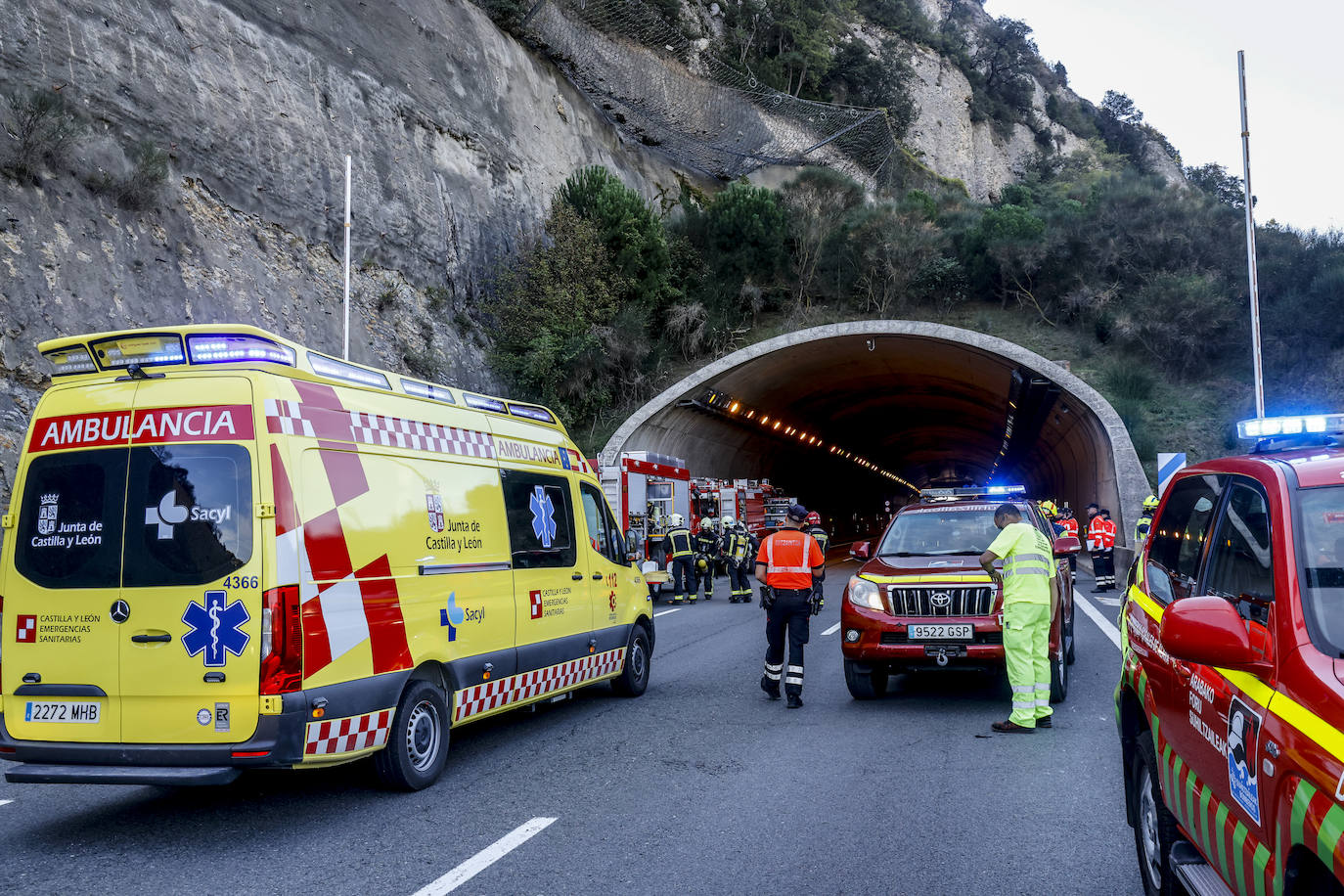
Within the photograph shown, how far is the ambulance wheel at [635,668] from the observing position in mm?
9906

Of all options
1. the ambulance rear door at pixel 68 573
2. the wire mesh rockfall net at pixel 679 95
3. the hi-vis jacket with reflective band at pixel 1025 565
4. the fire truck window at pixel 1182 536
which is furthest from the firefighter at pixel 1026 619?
the wire mesh rockfall net at pixel 679 95

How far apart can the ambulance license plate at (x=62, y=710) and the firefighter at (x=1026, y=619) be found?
623cm

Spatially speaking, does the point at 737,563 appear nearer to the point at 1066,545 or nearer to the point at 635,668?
the point at 635,668

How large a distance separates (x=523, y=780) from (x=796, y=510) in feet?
12.1

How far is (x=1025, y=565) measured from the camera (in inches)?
328

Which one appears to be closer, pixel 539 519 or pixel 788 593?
pixel 539 519

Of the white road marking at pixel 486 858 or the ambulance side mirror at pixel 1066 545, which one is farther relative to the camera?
the ambulance side mirror at pixel 1066 545

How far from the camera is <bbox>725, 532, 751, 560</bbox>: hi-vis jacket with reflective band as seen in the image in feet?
69.4

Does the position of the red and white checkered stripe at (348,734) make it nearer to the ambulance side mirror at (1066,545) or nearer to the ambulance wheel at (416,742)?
the ambulance wheel at (416,742)

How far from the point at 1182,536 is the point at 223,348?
5.04 metres

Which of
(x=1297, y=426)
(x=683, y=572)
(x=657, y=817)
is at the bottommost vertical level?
(x=657, y=817)

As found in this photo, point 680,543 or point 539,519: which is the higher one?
point 539,519

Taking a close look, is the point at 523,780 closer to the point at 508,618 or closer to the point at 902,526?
the point at 508,618

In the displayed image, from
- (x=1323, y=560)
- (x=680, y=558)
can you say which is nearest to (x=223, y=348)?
(x=1323, y=560)
